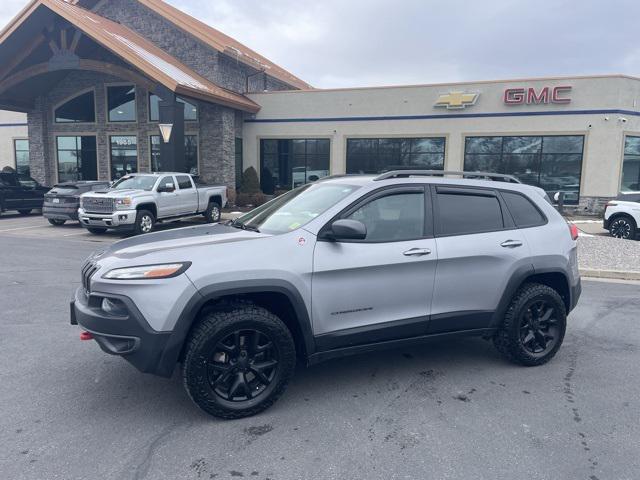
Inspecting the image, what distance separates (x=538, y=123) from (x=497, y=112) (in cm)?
166

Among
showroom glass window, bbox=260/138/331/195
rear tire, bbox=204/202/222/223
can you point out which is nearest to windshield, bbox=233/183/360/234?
rear tire, bbox=204/202/222/223

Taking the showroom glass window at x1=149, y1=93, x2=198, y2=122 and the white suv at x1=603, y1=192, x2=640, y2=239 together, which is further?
the showroom glass window at x1=149, y1=93, x2=198, y2=122

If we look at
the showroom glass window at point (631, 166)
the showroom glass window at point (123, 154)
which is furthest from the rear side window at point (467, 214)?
the showroom glass window at point (123, 154)

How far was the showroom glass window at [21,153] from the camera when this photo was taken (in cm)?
3092

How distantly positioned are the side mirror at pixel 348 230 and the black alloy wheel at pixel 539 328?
1949mm

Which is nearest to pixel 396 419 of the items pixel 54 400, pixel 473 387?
pixel 473 387

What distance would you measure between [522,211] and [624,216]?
36.9ft

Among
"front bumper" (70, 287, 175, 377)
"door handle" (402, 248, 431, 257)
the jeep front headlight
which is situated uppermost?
"door handle" (402, 248, 431, 257)

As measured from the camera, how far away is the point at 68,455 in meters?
3.08

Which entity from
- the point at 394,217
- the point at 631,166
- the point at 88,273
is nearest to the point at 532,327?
the point at 394,217

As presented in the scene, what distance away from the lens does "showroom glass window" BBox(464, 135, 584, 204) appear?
20172mm

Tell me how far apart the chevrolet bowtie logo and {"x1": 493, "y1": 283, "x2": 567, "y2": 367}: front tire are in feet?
58.0

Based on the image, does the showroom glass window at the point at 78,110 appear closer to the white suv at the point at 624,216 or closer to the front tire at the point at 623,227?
the white suv at the point at 624,216

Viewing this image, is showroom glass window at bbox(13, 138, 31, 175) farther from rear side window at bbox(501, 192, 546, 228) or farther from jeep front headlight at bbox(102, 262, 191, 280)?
rear side window at bbox(501, 192, 546, 228)
